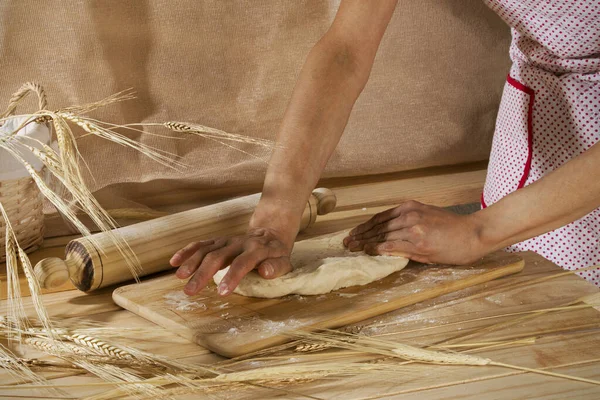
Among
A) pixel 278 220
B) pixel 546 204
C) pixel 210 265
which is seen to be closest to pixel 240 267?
pixel 210 265

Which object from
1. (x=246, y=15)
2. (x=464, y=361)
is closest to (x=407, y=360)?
(x=464, y=361)

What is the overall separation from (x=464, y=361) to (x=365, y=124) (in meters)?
1.24

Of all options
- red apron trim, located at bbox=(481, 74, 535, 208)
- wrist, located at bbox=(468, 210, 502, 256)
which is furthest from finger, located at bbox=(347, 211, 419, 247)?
red apron trim, located at bbox=(481, 74, 535, 208)

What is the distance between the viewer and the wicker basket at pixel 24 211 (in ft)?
4.83

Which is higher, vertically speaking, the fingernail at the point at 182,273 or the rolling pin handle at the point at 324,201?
the fingernail at the point at 182,273

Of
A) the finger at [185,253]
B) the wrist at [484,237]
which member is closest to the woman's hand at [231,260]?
the finger at [185,253]

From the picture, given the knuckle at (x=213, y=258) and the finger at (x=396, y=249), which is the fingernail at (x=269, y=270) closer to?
the knuckle at (x=213, y=258)

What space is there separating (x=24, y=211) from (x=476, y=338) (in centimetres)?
93

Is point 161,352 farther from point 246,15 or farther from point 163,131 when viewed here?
point 246,15

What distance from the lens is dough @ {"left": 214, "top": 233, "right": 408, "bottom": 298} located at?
4.30 ft

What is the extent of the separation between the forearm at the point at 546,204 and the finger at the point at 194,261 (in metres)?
0.51

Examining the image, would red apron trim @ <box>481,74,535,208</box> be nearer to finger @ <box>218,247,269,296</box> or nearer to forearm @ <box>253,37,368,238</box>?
forearm @ <box>253,37,368,238</box>

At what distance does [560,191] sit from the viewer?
4.71 feet

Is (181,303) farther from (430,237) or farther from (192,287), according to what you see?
(430,237)
